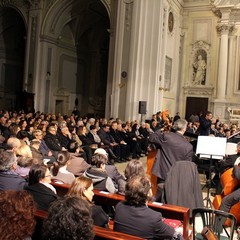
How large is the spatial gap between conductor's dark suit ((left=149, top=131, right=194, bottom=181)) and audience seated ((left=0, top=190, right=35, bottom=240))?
2.91 metres

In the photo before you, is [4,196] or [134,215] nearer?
[4,196]

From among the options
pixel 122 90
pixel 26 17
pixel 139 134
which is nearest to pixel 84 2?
pixel 26 17

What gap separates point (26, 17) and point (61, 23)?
1.77m

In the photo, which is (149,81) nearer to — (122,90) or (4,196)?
(122,90)

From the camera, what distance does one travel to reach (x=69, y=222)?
5.86 ft

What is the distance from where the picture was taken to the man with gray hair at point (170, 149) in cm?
455

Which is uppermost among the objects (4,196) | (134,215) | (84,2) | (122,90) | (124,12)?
(84,2)

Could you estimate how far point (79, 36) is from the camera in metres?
20.2

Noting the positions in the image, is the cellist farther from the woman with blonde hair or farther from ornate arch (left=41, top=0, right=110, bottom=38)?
ornate arch (left=41, top=0, right=110, bottom=38)

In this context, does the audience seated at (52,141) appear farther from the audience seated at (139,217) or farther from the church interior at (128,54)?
the church interior at (128,54)

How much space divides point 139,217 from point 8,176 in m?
1.53

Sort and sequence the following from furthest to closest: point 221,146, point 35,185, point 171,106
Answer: point 171,106
point 221,146
point 35,185

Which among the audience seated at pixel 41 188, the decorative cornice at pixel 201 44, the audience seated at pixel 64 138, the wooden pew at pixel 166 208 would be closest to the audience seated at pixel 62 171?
the wooden pew at pixel 166 208

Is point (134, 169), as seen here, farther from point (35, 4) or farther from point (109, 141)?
point (35, 4)
